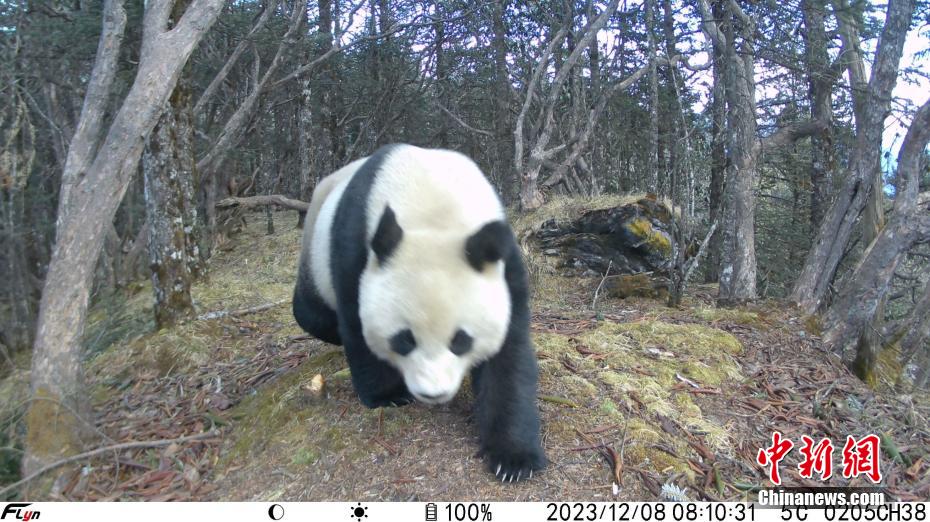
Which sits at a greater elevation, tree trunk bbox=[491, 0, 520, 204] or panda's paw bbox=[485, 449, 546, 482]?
tree trunk bbox=[491, 0, 520, 204]

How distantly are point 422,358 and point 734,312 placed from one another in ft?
14.5

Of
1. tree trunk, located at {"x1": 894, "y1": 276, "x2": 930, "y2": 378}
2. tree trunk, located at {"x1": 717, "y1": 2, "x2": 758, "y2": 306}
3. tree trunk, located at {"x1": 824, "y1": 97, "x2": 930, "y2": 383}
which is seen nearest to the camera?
tree trunk, located at {"x1": 824, "y1": 97, "x2": 930, "y2": 383}

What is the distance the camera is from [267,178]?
1969 cm

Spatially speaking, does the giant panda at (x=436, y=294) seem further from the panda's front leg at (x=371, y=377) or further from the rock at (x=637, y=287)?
the rock at (x=637, y=287)

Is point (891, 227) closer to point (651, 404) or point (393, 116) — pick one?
point (651, 404)

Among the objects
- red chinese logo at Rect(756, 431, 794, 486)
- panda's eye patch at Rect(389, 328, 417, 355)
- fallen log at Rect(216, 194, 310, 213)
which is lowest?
red chinese logo at Rect(756, 431, 794, 486)

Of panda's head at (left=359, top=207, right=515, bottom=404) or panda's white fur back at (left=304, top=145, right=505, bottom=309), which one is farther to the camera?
panda's white fur back at (left=304, top=145, right=505, bottom=309)

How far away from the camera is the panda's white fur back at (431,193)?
3199 mm

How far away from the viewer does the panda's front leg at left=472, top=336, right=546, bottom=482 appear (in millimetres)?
3244

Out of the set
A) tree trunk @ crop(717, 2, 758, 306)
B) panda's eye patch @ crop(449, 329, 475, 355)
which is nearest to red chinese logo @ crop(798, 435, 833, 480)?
panda's eye patch @ crop(449, 329, 475, 355)

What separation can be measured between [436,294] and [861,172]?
509cm

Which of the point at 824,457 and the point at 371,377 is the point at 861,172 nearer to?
the point at 824,457

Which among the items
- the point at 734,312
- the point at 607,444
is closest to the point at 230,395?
the point at 607,444

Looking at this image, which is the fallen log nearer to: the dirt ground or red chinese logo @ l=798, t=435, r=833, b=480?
the dirt ground
